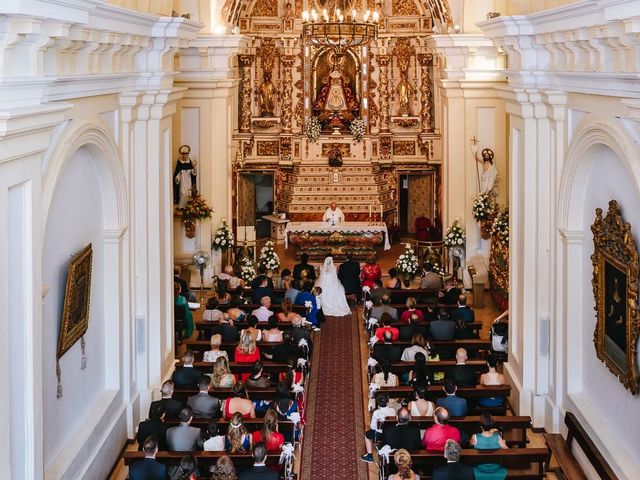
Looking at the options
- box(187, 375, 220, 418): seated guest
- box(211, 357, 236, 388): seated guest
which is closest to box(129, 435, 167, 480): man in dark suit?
box(187, 375, 220, 418): seated guest

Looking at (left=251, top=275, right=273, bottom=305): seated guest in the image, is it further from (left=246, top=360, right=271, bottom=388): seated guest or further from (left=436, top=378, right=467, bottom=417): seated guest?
(left=436, top=378, right=467, bottom=417): seated guest

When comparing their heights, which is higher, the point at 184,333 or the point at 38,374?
the point at 38,374

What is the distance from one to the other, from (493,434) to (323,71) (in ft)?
62.3

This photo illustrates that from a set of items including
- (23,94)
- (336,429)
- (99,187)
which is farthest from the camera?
(336,429)

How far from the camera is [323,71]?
29.6m

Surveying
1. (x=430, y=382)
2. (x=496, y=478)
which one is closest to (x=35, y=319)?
(x=496, y=478)

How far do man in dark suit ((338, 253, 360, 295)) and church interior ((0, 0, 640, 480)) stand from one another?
141 millimetres

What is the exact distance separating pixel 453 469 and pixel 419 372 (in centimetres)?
366

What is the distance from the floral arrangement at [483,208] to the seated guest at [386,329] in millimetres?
5438

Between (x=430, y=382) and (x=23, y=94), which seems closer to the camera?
(x=23, y=94)

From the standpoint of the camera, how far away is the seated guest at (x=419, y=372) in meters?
14.1

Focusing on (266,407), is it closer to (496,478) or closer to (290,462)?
(290,462)

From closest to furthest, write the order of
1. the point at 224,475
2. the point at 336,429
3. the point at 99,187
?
the point at 224,475, the point at 99,187, the point at 336,429

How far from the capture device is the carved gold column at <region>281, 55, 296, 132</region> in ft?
95.1
